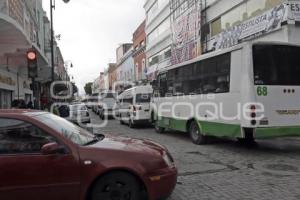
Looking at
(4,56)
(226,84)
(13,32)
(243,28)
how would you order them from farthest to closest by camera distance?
(4,56) < (243,28) < (13,32) < (226,84)

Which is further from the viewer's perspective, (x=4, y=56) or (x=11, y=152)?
(x=4, y=56)

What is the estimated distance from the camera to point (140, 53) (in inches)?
2408

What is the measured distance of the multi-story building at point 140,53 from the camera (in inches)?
2277

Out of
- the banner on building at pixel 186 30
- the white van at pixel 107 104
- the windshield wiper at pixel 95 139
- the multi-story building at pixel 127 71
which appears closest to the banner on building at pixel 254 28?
the banner on building at pixel 186 30

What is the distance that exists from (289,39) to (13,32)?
11243 millimetres

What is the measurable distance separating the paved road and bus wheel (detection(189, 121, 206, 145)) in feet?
0.77

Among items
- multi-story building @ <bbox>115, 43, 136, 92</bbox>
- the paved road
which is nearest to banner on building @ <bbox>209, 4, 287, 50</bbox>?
the paved road

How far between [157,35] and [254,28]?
25.7 m

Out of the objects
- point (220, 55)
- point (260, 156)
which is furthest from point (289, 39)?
point (260, 156)

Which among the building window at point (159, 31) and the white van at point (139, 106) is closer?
the white van at point (139, 106)

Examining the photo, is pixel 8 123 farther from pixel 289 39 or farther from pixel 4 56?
pixel 4 56

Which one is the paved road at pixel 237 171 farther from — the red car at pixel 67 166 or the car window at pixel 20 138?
the car window at pixel 20 138

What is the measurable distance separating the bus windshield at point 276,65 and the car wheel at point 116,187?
668 centimetres

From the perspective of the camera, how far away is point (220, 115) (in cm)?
1321
